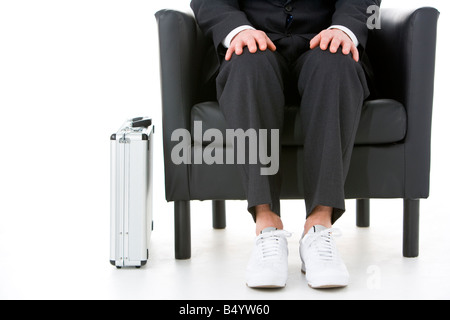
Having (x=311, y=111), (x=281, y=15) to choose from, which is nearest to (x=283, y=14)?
(x=281, y=15)

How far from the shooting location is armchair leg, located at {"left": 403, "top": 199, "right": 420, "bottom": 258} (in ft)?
5.42

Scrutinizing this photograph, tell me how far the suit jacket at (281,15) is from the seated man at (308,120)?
0.10 feet

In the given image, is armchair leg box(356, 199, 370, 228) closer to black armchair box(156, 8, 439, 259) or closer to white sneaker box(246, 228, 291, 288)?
black armchair box(156, 8, 439, 259)

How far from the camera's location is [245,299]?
137 centimetres

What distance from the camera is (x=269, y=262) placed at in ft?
4.68

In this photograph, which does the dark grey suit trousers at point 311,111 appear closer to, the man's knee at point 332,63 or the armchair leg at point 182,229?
the man's knee at point 332,63

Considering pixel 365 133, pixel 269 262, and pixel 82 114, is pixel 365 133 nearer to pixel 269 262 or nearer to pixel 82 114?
pixel 269 262

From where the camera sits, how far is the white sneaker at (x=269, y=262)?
4.60 feet

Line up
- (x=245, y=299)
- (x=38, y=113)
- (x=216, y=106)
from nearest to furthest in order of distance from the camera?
1. (x=245, y=299)
2. (x=216, y=106)
3. (x=38, y=113)

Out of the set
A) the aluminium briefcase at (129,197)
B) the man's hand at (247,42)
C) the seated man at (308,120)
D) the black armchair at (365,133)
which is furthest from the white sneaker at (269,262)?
the man's hand at (247,42)

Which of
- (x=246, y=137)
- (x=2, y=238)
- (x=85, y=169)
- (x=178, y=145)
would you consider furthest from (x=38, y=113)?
(x=246, y=137)

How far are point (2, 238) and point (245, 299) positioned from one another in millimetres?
845

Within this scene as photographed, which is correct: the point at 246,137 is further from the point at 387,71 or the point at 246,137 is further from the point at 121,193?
the point at 387,71

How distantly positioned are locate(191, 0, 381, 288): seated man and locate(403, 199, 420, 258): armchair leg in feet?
0.80
